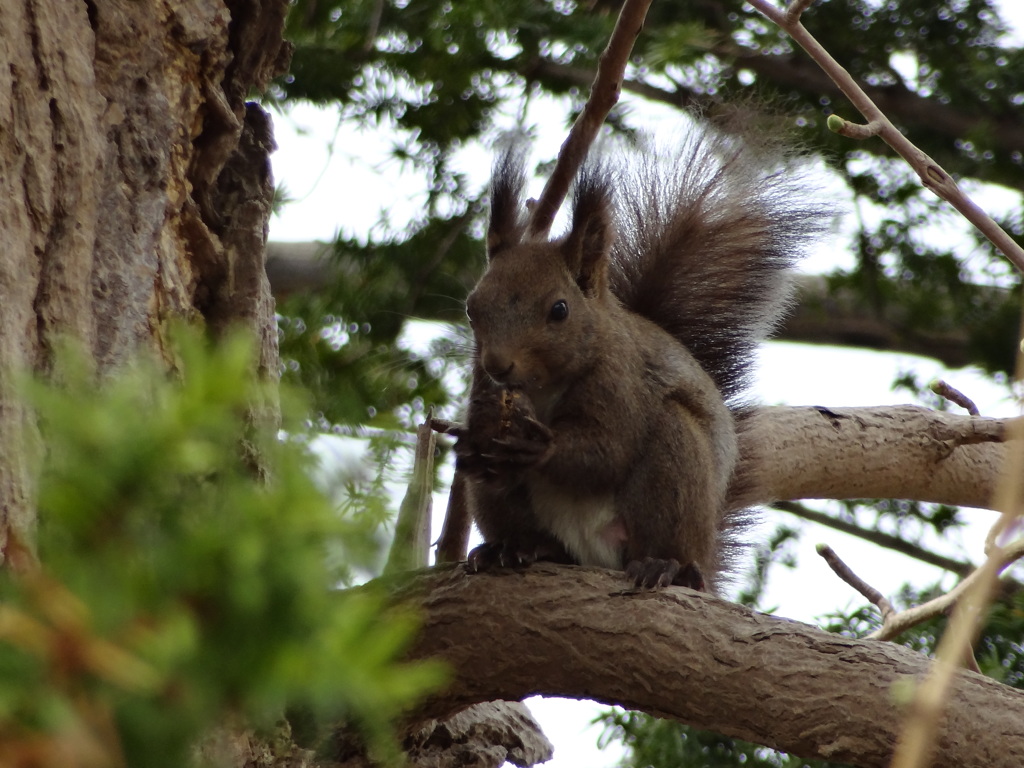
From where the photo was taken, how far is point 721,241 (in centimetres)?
244

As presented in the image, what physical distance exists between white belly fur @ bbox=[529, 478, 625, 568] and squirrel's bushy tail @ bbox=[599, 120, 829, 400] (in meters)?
0.56

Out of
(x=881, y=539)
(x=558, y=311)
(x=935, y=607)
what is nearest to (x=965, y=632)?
(x=935, y=607)

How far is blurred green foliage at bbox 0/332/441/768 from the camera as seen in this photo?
1.37ft

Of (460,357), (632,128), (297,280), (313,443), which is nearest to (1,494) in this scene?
(313,443)

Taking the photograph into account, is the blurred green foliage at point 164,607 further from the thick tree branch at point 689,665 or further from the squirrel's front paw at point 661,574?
the squirrel's front paw at point 661,574

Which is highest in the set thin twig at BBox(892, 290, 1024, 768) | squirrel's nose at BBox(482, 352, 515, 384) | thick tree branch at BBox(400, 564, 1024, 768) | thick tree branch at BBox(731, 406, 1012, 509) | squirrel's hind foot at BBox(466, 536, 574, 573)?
squirrel's nose at BBox(482, 352, 515, 384)

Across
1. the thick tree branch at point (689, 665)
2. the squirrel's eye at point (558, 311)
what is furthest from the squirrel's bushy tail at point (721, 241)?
the thick tree branch at point (689, 665)

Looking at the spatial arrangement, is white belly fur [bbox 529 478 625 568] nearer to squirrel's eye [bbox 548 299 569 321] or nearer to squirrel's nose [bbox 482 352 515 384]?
squirrel's nose [bbox 482 352 515 384]

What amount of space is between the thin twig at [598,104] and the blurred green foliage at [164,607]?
149 centimetres

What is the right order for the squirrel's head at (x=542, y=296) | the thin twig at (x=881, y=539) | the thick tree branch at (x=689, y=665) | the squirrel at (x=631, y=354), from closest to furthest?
1. the thick tree branch at (x=689, y=665)
2. the squirrel at (x=631, y=354)
3. the squirrel's head at (x=542, y=296)
4. the thin twig at (x=881, y=539)

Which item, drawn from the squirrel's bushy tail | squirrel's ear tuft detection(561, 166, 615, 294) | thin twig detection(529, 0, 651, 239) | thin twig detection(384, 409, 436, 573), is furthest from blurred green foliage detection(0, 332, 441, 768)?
the squirrel's bushy tail

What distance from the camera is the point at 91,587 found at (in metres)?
0.43

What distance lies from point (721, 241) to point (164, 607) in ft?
6.97

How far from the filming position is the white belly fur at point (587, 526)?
207 cm
